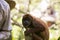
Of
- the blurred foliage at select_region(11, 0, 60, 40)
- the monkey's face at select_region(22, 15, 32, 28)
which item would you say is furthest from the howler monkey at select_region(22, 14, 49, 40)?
the blurred foliage at select_region(11, 0, 60, 40)

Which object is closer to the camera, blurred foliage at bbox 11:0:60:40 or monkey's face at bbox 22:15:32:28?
monkey's face at bbox 22:15:32:28

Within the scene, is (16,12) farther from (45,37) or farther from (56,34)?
(45,37)

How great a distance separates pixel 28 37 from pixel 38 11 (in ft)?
3.55

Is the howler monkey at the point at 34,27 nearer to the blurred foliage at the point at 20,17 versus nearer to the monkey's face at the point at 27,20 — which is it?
the monkey's face at the point at 27,20

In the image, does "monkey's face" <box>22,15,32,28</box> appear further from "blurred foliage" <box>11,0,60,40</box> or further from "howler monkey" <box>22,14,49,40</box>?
"blurred foliage" <box>11,0,60,40</box>

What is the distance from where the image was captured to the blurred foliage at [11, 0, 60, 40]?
204 centimetres

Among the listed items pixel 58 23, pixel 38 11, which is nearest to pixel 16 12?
pixel 38 11

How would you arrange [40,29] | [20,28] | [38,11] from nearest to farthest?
[40,29], [20,28], [38,11]

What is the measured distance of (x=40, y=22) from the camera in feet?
5.19

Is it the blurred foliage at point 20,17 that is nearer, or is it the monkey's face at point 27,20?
the monkey's face at point 27,20

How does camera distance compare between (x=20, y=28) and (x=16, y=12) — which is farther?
(x=16, y=12)

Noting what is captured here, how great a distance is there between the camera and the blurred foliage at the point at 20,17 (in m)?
2.04

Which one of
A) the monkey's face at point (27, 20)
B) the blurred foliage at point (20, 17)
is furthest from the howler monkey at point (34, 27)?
the blurred foliage at point (20, 17)

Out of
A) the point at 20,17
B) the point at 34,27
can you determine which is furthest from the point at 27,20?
the point at 20,17
